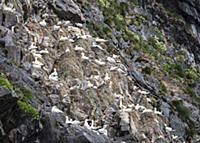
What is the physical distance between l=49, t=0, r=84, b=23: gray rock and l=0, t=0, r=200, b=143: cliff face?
0.05 metres

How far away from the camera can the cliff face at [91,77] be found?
14.8m

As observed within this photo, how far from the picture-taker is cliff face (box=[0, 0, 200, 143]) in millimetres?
14766

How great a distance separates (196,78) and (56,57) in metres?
14.1

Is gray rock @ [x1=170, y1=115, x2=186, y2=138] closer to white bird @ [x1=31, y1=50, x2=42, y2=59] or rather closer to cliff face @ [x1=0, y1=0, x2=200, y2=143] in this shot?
cliff face @ [x1=0, y1=0, x2=200, y2=143]

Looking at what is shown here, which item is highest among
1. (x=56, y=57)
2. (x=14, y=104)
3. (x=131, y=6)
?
(x=131, y=6)

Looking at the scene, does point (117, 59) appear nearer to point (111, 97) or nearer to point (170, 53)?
point (111, 97)

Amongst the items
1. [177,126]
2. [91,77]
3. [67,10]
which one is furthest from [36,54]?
[177,126]

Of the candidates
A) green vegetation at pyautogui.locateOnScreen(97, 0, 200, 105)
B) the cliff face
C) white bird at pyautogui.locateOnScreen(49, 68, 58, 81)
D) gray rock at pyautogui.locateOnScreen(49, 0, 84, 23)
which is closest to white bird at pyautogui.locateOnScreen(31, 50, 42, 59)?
the cliff face

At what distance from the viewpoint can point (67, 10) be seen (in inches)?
1038

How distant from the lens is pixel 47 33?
2317 cm

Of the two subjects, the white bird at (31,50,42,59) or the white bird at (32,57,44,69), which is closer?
the white bird at (32,57,44,69)

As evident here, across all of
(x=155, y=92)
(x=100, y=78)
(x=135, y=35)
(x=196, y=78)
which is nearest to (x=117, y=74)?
(x=100, y=78)

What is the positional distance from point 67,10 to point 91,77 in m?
5.74

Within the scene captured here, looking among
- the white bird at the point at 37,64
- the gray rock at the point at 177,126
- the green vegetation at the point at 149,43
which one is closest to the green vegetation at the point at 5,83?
the white bird at the point at 37,64
